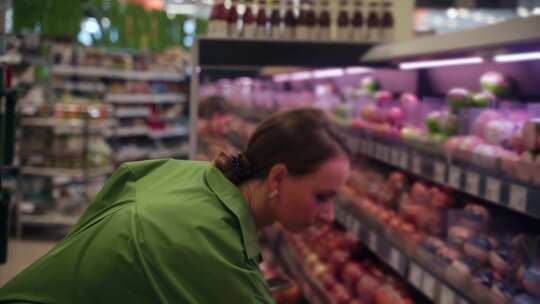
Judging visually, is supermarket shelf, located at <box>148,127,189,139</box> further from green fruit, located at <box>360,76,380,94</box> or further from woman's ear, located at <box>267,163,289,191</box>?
woman's ear, located at <box>267,163,289,191</box>

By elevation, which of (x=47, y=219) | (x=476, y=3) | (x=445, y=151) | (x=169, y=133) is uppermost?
(x=476, y=3)

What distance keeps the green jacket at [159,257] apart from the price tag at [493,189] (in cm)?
97

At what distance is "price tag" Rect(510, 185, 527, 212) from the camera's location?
207cm

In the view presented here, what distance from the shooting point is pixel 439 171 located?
2785 millimetres

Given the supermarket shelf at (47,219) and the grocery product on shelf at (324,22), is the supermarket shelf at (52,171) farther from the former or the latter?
the grocery product on shelf at (324,22)

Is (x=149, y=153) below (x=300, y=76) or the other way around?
below

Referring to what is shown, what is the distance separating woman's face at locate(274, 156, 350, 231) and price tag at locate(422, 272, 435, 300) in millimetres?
943

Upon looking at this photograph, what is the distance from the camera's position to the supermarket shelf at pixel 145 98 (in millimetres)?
12062

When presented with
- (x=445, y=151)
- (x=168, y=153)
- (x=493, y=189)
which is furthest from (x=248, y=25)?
(x=168, y=153)

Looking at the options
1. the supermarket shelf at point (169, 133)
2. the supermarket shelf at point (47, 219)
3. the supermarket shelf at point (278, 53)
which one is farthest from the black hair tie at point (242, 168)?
the supermarket shelf at point (169, 133)

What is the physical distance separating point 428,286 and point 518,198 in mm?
588

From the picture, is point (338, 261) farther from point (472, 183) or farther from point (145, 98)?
point (145, 98)

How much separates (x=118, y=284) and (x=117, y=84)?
11.2 m

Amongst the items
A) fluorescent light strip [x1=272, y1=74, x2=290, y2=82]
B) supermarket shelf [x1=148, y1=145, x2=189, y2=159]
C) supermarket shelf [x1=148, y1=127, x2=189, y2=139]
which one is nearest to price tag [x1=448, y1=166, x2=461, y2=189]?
fluorescent light strip [x1=272, y1=74, x2=290, y2=82]
